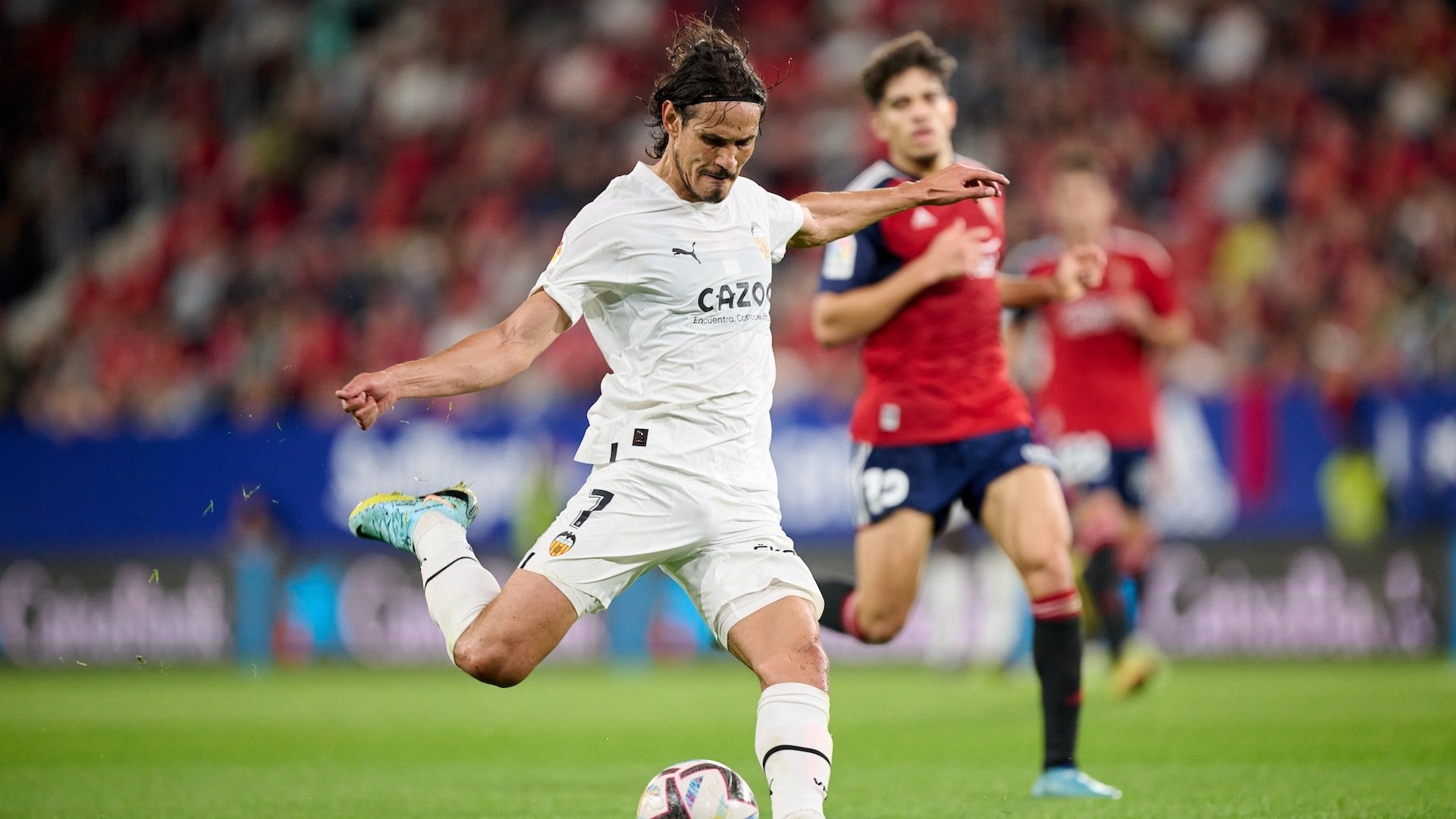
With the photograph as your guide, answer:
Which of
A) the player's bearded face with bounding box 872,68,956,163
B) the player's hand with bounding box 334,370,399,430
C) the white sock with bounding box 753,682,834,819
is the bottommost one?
the white sock with bounding box 753,682,834,819

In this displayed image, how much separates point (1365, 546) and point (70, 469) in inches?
436

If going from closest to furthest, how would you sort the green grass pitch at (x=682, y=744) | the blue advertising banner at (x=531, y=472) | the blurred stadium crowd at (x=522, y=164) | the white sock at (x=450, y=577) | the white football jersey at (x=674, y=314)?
the white football jersey at (x=674, y=314), the white sock at (x=450, y=577), the green grass pitch at (x=682, y=744), the blue advertising banner at (x=531, y=472), the blurred stadium crowd at (x=522, y=164)

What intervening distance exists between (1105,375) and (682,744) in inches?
130

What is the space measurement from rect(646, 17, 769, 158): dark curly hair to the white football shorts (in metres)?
1.05

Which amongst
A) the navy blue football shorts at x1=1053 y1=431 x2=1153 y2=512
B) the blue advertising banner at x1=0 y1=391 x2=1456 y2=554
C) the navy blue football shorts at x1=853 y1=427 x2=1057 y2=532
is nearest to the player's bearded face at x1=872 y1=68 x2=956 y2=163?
the navy blue football shorts at x1=853 y1=427 x2=1057 y2=532

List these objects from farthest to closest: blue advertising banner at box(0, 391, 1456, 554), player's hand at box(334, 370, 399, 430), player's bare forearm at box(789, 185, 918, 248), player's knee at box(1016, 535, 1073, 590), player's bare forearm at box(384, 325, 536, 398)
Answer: blue advertising banner at box(0, 391, 1456, 554) < player's knee at box(1016, 535, 1073, 590) < player's bare forearm at box(789, 185, 918, 248) < player's bare forearm at box(384, 325, 536, 398) < player's hand at box(334, 370, 399, 430)

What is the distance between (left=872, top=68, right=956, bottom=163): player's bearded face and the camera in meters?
7.04

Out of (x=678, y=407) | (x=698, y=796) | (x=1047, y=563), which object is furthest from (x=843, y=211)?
(x=698, y=796)

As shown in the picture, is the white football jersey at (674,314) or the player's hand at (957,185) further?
the player's hand at (957,185)

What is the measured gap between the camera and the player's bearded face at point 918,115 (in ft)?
23.1

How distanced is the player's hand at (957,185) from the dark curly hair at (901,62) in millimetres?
1654

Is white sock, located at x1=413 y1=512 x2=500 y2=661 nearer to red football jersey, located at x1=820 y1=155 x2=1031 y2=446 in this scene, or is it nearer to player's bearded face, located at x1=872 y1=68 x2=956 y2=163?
red football jersey, located at x1=820 y1=155 x2=1031 y2=446

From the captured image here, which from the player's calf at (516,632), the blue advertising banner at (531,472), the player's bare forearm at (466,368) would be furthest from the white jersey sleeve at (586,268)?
the blue advertising banner at (531,472)

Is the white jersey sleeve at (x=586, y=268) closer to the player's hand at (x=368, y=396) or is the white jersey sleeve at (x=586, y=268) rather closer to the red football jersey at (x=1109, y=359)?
the player's hand at (x=368, y=396)
